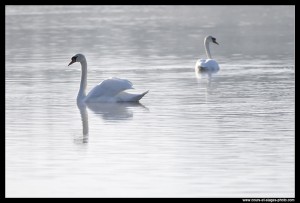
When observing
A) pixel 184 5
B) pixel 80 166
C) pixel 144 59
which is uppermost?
pixel 80 166

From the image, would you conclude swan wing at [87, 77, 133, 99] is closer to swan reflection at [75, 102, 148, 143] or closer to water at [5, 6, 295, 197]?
swan reflection at [75, 102, 148, 143]

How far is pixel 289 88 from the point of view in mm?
19703

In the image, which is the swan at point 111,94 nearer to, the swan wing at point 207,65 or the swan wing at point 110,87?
the swan wing at point 110,87

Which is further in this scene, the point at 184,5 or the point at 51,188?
the point at 184,5

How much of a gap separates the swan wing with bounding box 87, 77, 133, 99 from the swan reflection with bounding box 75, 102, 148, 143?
0.18 meters

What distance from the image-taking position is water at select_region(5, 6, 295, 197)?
428 inches

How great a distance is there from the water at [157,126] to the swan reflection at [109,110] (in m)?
0.02

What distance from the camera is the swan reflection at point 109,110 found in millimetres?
16125

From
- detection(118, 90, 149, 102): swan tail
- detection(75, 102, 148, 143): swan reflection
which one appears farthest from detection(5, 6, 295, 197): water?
detection(118, 90, 149, 102): swan tail

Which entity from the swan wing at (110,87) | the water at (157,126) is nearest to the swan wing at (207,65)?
the water at (157,126)

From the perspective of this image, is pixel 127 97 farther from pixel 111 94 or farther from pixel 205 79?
pixel 205 79
